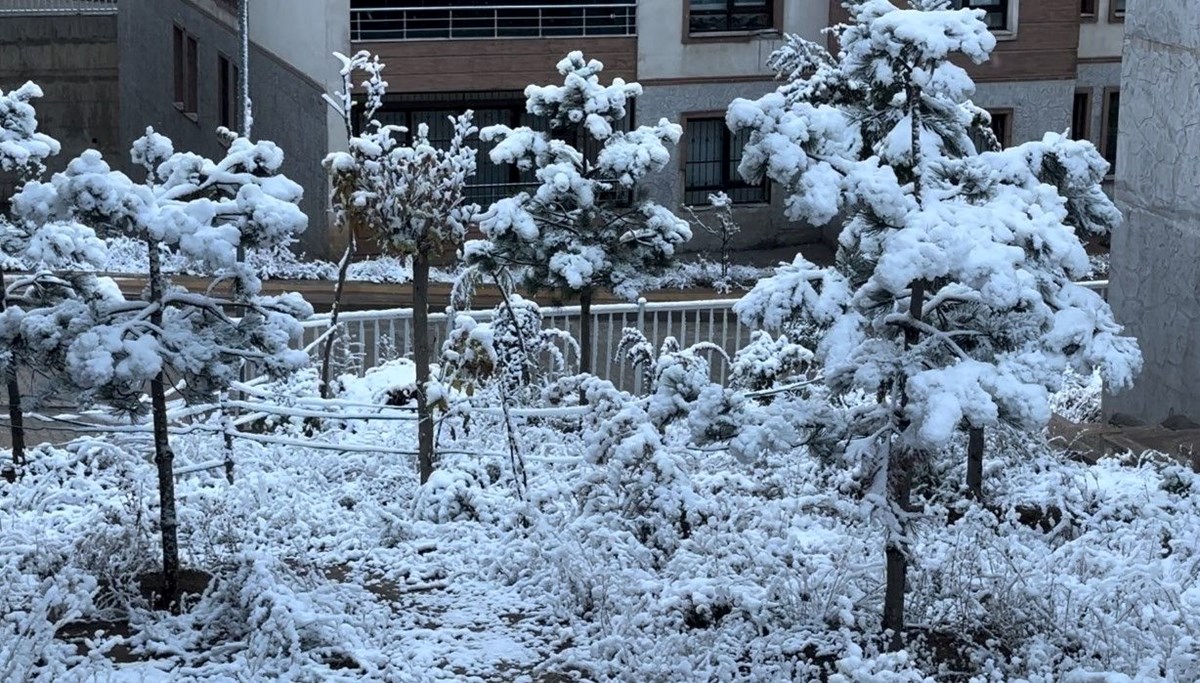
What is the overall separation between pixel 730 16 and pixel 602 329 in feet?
32.8

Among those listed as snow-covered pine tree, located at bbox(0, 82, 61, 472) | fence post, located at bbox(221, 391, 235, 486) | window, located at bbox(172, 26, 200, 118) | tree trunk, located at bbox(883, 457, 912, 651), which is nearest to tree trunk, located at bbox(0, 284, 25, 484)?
snow-covered pine tree, located at bbox(0, 82, 61, 472)

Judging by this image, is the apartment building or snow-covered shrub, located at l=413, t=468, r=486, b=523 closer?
snow-covered shrub, located at l=413, t=468, r=486, b=523

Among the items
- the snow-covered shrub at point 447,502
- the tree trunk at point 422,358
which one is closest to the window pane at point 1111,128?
the tree trunk at point 422,358

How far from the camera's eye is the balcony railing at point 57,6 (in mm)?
32188

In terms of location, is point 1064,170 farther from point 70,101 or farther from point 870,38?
point 70,101

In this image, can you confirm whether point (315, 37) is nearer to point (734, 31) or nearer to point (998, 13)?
point (734, 31)

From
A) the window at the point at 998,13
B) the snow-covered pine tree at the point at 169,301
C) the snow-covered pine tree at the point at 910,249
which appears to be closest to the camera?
the snow-covered pine tree at the point at 910,249

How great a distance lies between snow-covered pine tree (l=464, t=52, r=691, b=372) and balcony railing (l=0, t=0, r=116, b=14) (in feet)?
76.2

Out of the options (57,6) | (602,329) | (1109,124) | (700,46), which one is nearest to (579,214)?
(602,329)

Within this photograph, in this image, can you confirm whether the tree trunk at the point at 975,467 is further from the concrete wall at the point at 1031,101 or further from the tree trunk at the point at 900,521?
the concrete wall at the point at 1031,101

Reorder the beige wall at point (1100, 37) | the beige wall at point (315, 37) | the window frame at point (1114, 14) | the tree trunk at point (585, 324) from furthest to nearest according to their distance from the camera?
the beige wall at point (1100, 37), the window frame at point (1114, 14), the beige wall at point (315, 37), the tree trunk at point (585, 324)

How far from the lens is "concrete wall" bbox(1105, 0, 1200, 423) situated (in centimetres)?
1295

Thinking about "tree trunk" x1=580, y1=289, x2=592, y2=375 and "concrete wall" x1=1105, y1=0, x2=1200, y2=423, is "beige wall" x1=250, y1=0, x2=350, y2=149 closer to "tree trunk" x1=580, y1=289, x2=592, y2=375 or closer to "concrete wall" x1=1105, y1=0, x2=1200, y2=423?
"concrete wall" x1=1105, y1=0, x2=1200, y2=423

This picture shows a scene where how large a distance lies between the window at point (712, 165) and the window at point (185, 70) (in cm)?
884
